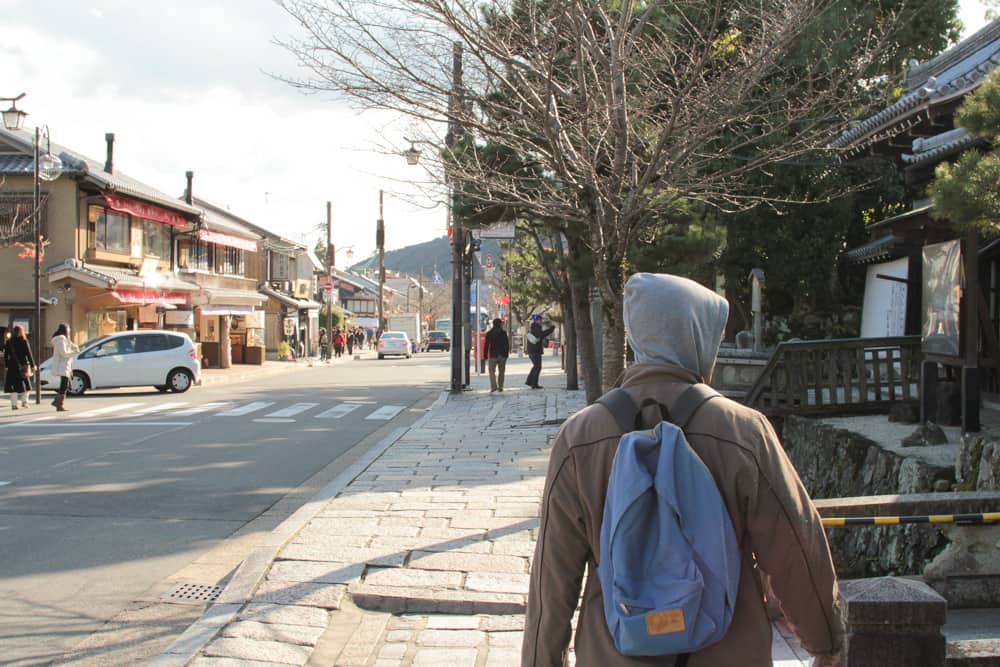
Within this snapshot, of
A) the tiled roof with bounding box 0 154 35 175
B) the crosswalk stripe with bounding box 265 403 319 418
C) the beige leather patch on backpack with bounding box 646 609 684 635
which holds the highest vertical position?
the tiled roof with bounding box 0 154 35 175

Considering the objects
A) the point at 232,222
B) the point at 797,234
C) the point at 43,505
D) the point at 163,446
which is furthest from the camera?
the point at 232,222

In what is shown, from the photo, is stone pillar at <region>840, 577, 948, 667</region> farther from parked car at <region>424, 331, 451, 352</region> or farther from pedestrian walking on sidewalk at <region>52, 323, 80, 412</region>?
parked car at <region>424, 331, 451, 352</region>

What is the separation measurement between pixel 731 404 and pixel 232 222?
42.9 meters

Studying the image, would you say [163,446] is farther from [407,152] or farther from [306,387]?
[306,387]

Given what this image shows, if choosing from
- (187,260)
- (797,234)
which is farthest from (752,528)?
(187,260)

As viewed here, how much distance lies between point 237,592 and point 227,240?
34537 millimetres

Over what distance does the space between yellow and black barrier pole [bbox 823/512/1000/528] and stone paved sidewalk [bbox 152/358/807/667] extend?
726 millimetres

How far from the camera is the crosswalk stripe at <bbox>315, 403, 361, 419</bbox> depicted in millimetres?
16719

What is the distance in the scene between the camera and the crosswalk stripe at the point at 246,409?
1673cm

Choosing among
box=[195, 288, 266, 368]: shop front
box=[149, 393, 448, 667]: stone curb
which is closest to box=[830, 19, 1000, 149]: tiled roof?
box=[149, 393, 448, 667]: stone curb

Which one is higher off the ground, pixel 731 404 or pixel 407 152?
pixel 407 152

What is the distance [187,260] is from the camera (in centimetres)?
3578

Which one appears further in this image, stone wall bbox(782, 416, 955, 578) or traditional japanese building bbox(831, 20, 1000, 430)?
traditional japanese building bbox(831, 20, 1000, 430)

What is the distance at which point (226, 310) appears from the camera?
36.9 metres
